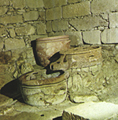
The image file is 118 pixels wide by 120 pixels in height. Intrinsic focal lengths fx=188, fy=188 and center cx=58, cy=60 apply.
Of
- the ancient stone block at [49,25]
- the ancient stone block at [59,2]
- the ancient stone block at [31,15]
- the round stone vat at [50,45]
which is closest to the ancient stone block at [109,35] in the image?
the round stone vat at [50,45]

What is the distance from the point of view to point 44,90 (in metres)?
3.19

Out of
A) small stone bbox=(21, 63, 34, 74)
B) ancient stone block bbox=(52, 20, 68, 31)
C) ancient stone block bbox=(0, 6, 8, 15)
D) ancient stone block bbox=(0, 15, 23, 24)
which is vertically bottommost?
small stone bbox=(21, 63, 34, 74)

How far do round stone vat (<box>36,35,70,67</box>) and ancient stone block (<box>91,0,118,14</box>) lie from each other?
913 mm

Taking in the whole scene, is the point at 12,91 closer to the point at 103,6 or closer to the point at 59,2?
the point at 59,2

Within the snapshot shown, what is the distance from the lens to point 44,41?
4.42 meters

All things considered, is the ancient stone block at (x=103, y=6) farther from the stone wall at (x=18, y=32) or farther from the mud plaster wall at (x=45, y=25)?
the stone wall at (x=18, y=32)

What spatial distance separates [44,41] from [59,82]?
1.47 metres

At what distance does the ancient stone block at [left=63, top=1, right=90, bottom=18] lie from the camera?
169 inches

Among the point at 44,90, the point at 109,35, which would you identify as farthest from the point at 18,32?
the point at 109,35

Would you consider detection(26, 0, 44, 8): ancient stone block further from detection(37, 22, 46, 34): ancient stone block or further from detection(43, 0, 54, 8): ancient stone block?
detection(37, 22, 46, 34): ancient stone block

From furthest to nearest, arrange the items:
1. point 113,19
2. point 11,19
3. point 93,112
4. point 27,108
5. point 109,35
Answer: point 11,19, point 109,35, point 113,19, point 27,108, point 93,112

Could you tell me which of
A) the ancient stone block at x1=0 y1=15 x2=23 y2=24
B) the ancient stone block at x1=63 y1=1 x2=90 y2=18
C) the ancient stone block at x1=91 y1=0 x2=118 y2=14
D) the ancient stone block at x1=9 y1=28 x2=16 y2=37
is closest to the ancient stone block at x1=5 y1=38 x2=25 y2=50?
the ancient stone block at x1=9 y1=28 x2=16 y2=37

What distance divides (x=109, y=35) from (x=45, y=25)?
6.30 ft

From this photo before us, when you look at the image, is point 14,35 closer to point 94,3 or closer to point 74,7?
point 74,7
